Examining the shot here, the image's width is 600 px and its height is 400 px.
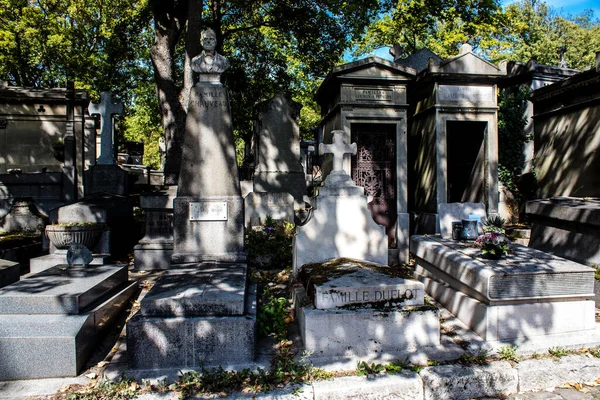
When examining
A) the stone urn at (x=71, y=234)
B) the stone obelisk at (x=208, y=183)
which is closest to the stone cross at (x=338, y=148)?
the stone obelisk at (x=208, y=183)

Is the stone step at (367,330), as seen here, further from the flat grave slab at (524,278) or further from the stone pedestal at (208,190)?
the stone pedestal at (208,190)

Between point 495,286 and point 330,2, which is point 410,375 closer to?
point 495,286

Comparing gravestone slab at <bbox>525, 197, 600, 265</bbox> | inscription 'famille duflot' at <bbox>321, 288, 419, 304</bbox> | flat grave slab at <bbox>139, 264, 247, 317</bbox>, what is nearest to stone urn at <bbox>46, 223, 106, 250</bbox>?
flat grave slab at <bbox>139, 264, 247, 317</bbox>

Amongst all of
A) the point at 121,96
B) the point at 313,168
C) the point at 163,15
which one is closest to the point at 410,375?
the point at 163,15

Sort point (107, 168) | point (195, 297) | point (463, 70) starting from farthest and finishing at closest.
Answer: point (107, 168), point (463, 70), point (195, 297)

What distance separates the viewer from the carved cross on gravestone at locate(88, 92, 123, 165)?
363 inches

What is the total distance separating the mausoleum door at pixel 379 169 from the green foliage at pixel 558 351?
477 cm

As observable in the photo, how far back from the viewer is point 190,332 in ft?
10.7

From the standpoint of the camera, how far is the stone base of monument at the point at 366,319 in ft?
11.4

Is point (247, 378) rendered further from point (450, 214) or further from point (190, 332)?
point (450, 214)

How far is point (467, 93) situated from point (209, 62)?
5537mm

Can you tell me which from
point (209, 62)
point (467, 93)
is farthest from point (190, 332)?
point (467, 93)

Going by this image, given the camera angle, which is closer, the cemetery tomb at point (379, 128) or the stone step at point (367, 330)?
the stone step at point (367, 330)

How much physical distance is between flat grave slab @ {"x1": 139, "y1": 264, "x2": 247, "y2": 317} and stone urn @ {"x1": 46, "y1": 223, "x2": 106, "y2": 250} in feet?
9.31
